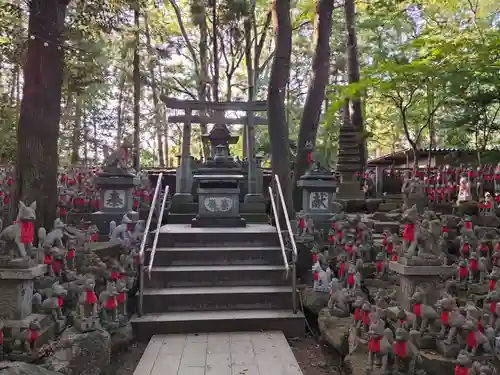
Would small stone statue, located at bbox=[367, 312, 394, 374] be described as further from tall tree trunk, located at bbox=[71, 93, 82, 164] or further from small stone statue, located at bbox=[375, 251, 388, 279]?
tall tree trunk, located at bbox=[71, 93, 82, 164]

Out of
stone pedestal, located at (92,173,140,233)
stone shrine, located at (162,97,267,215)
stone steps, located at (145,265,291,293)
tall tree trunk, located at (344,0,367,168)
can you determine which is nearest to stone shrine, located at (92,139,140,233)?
stone pedestal, located at (92,173,140,233)

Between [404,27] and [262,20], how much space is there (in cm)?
695

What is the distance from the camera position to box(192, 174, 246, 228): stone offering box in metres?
8.63

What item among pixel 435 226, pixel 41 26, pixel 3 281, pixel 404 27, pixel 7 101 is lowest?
pixel 3 281

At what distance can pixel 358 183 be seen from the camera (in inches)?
579

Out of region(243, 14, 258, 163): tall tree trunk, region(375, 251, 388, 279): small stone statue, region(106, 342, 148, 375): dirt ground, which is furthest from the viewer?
region(243, 14, 258, 163): tall tree trunk

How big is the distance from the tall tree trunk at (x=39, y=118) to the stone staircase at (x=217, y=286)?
212 centimetres

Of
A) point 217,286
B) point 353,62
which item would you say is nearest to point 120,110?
point 353,62

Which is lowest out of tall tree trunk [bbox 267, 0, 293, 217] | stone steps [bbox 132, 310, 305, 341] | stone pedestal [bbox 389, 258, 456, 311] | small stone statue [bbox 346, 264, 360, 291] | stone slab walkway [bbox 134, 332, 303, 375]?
stone slab walkway [bbox 134, 332, 303, 375]

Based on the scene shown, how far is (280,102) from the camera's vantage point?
944cm

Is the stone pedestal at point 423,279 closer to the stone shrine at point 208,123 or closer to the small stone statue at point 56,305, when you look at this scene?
the small stone statue at point 56,305

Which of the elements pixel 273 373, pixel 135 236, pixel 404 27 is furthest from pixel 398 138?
pixel 273 373

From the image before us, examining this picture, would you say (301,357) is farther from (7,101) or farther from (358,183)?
(7,101)

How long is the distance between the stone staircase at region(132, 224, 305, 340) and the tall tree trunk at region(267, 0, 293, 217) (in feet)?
6.63
